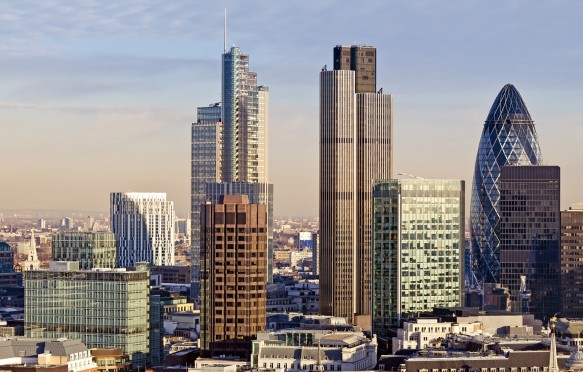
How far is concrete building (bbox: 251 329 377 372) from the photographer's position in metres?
170

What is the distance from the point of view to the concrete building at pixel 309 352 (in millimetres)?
169875

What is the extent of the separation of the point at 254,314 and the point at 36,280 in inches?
1003

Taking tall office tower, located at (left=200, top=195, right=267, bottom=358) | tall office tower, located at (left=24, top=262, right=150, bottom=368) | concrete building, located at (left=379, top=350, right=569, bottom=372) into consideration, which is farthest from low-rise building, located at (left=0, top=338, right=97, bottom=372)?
concrete building, located at (left=379, top=350, right=569, bottom=372)

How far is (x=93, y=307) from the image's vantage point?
19338 centimetres

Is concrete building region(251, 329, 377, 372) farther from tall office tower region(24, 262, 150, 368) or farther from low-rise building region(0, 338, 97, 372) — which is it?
tall office tower region(24, 262, 150, 368)

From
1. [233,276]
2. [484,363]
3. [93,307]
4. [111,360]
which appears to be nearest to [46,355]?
[111,360]

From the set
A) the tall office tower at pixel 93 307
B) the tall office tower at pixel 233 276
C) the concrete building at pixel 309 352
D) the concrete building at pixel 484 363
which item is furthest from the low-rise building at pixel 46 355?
the concrete building at pixel 484 363

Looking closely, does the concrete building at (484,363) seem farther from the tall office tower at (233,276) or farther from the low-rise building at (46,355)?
the low-rise building at (46,355)

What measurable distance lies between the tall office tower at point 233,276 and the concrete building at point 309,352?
394 inches

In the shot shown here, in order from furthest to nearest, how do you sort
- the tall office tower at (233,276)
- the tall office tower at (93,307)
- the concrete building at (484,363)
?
the tall office tower at (93,307) → the tall office tower at (233,276) → the concrete building at (484,363)

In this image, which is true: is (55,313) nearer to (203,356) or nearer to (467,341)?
(203,356)

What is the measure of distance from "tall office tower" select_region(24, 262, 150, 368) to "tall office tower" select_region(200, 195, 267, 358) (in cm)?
671

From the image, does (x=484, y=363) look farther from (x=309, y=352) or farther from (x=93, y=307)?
(x=93, y=307)

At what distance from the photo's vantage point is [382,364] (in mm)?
168125
